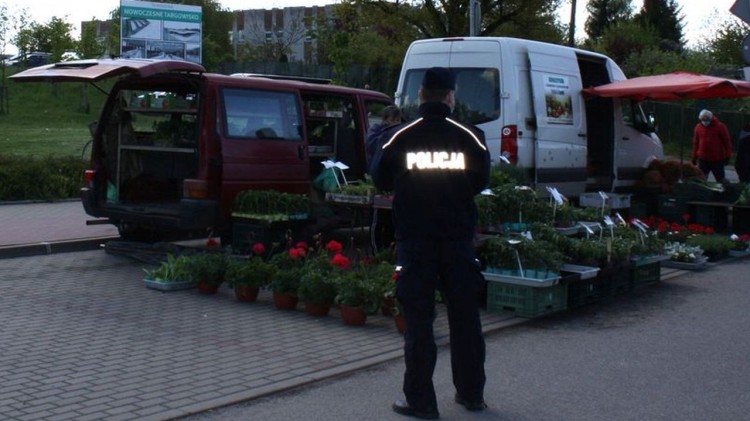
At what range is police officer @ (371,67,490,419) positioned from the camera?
5953 mm

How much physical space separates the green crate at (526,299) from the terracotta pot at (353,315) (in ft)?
4.32

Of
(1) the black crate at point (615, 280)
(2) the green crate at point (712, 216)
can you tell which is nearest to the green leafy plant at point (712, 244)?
(2) the green crate at point (712, 216)

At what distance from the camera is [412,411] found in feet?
19.8

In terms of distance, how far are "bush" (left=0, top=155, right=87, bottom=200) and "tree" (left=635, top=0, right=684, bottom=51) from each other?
200ft

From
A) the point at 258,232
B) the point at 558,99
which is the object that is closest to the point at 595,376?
the point at 258,232

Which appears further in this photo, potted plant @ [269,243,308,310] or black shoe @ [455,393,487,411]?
potted plant @ [269,243,308,310]

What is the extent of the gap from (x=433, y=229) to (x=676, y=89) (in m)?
10.2

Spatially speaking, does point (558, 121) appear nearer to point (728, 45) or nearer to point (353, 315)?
point (353, 315)

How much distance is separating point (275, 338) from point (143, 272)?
11.4 ft

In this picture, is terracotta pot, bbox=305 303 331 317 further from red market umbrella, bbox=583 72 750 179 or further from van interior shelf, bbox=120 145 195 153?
red market umbrella, bbox=583 72 750 179

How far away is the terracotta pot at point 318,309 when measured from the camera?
350 inches

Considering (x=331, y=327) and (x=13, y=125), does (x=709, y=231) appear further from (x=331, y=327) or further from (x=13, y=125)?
(x=13, y=125)

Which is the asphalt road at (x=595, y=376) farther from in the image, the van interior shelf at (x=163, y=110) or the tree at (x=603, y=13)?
the tree at (x=603, y=13)

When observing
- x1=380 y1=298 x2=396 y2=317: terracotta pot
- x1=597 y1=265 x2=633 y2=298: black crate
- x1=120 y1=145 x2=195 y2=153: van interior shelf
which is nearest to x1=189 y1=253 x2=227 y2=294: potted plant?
x1=380 y1=298 x2=396 y2=317: terracotta pot
